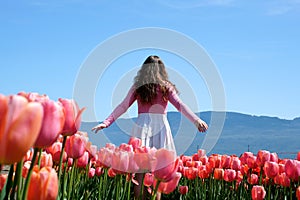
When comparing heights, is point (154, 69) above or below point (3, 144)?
above

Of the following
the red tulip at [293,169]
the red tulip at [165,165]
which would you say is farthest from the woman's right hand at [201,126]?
the red tulip at [165,165]

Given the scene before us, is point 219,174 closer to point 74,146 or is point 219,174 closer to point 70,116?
point 74,146

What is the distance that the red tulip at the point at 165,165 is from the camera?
7.62 ft

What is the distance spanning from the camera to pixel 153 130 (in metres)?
6.86

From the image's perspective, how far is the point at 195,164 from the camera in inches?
261

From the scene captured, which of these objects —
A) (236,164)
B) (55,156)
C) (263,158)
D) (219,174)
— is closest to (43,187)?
(55,156)

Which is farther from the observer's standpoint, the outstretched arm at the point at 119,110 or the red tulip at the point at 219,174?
the red tulip at the point at 219,174

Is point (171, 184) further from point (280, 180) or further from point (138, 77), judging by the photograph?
point (138, 77)

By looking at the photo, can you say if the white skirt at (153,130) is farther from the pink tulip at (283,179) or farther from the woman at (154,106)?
the pink tulip at (283,179)

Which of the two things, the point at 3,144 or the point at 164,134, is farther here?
the point at 164,134

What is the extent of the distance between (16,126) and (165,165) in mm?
1267

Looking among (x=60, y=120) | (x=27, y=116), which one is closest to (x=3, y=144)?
(x=27, y=116)

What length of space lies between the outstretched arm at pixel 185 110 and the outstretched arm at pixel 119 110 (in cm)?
52

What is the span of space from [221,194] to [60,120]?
5232mm
